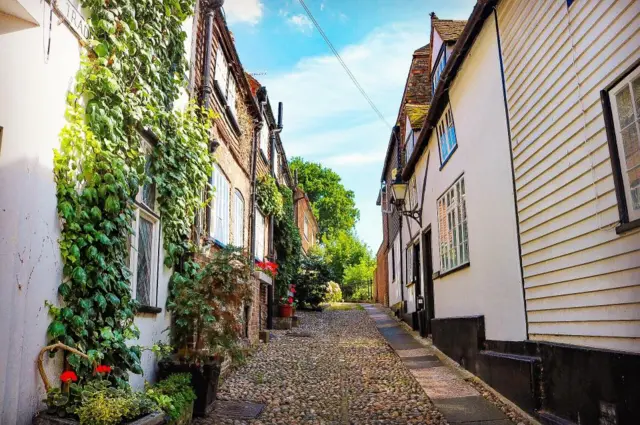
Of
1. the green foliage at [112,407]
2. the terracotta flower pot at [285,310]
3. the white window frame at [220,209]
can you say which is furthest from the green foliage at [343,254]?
the green foliage at [112,407]

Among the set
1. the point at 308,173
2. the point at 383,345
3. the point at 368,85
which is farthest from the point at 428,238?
the point at 308,173

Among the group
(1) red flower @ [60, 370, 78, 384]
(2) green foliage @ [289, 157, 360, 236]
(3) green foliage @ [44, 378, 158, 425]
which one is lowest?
(3) green foliage @ [44, 378, 158, 425]

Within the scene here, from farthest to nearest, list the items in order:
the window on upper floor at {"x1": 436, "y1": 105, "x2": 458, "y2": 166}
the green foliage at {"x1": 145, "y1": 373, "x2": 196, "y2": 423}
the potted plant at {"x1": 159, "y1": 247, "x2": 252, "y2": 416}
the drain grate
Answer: the window on upper floor at {"x1": 436, "y1": 105, "x2": 458, "y2": 166}, the potted plant at {"x1": 159, "y1": 247, "x2": 252, "y2": 416}, the drain grate, the green foliage at {"x1": 145, "y1": 373, "x2": 196, "y2": 423}

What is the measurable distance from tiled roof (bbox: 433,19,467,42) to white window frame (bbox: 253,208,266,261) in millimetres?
6033

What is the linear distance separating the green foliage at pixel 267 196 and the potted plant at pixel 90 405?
8.72 metres

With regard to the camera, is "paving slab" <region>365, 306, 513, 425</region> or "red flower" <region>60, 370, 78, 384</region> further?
"paving slab" <region>365, 306, 513, 425</region>

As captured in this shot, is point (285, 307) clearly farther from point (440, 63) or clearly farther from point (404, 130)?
point (440, 63)

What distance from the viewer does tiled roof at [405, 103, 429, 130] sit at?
1231 cm

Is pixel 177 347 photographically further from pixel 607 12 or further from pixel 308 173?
pixel 308 173

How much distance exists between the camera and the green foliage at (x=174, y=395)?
4.18 m

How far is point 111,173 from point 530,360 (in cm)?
438

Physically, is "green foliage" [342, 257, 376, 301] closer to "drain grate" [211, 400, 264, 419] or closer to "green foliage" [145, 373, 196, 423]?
"drain grate" [211, 400, 264, 419]

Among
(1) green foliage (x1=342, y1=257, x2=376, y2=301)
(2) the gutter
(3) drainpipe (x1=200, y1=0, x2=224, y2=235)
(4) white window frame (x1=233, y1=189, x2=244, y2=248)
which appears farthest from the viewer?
(1) green foliage (x1=342, y1=257, x2=376, y2=301)

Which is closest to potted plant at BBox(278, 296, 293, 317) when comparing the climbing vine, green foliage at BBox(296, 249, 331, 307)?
green foliage at BBox(296, 249, 331, 307)
